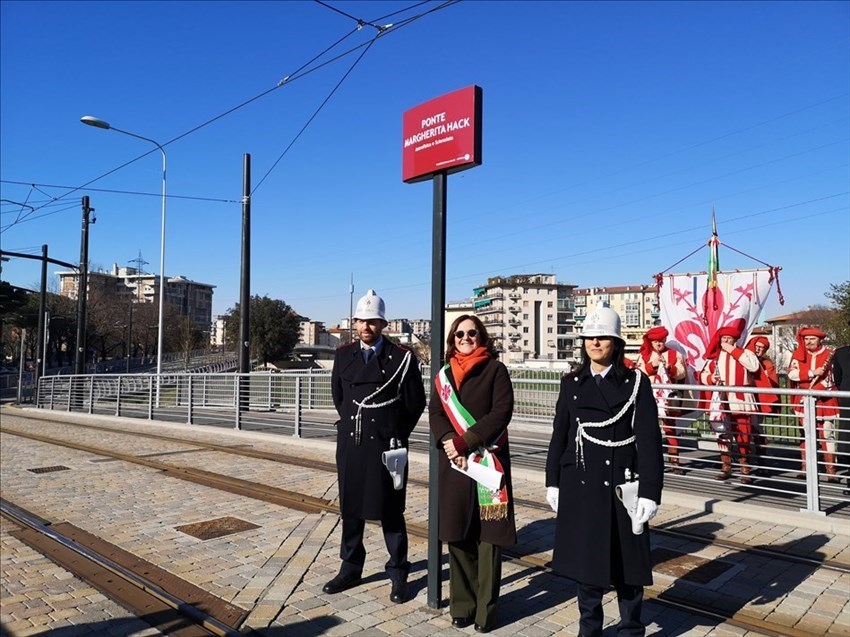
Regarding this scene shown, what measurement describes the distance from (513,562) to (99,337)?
68.6m

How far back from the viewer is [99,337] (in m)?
66.2

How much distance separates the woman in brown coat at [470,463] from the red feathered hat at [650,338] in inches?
265

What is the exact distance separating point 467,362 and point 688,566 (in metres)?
2.80

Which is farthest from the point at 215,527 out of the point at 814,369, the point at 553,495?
the point at 814,369

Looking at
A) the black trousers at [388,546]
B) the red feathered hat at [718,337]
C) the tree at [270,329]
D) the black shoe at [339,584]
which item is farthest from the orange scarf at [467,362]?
the tree at [270,329]

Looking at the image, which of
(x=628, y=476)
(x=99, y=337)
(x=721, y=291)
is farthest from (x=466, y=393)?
(x=99, y=337)

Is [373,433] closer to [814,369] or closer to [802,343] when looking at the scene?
[814,369]

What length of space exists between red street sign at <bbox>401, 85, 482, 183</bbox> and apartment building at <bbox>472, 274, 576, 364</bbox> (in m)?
119

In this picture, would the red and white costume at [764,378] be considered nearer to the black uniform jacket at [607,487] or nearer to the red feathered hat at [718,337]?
the red feathered hat at [718,337]

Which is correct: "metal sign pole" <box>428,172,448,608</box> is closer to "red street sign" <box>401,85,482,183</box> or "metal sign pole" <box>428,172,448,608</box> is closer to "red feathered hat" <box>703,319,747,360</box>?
"red street sign" <box>401,85,482,183</box>

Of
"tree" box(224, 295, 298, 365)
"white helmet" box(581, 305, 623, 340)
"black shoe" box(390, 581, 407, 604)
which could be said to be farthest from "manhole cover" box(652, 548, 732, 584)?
"tree" box(224, 295, 298, 365)

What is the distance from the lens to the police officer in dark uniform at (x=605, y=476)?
362 cm

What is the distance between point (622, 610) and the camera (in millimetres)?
3771

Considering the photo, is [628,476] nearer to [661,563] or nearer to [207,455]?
[661,563]
